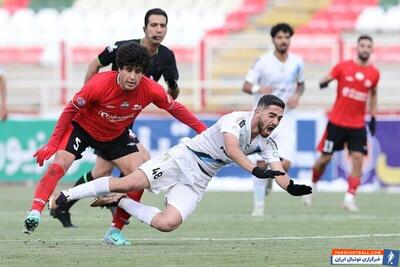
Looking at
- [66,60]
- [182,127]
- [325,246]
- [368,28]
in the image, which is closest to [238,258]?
[325,246]

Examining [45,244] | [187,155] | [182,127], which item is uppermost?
[187,155]

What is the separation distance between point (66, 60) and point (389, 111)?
7532 mm

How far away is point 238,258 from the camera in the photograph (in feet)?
30.2

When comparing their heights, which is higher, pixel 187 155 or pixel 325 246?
pixel 187 155

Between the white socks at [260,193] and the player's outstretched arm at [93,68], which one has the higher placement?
the player's outstretched arm at [93,68]

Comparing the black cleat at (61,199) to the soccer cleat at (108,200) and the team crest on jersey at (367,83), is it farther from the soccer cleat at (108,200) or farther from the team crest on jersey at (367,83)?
the team crest on jersey at (367,83)

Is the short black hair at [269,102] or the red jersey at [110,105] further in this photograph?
the red jersey at [110,105]

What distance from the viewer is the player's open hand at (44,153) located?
1052 cm

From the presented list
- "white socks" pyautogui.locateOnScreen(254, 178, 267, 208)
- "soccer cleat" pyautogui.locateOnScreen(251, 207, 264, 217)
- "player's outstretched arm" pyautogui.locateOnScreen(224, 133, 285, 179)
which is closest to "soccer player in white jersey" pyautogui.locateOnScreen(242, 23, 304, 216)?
"white socks" pyautogui.locateOnScreen(254, 178, 267, 208)

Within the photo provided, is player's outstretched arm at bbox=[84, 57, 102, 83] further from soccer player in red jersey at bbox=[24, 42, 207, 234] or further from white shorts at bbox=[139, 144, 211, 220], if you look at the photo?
white shorts at bbox=[139, 144, 211, 220]

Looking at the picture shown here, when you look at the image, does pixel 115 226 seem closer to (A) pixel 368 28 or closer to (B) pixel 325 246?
(B) pixel 325 246

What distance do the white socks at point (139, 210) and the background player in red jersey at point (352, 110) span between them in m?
7.36

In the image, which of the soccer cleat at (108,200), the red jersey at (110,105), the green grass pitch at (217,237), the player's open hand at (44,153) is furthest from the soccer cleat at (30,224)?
the red jersey at (110,105)

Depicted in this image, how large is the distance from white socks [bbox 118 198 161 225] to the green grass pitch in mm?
281
